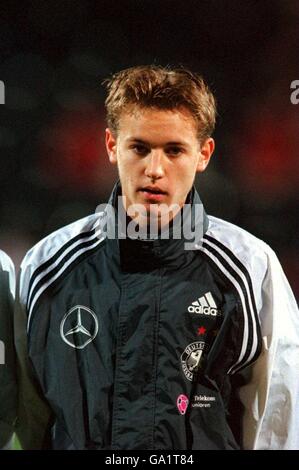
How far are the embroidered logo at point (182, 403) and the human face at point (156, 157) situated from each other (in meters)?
0.34

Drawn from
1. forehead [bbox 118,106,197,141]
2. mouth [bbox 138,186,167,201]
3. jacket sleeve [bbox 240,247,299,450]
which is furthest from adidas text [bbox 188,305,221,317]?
forehead [bbox 118,106,197,141]

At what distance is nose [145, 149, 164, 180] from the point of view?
1204 millimetres

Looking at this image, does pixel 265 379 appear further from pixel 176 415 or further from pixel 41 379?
pixel 41 379

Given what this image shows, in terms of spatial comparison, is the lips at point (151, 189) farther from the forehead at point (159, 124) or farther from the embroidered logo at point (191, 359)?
the embroidered logo at point (191, 359)

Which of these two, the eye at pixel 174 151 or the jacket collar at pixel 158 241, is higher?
the eye at pixel 174 151

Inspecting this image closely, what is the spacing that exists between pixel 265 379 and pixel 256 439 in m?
0.12

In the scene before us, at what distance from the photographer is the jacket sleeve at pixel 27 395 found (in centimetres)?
125

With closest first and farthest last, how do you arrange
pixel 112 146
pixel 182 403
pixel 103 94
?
1. pixel 182 403
2. pixel 112 146
3. pixel 103 94

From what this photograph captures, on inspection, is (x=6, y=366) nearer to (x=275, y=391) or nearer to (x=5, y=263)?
(x=5, y=263)

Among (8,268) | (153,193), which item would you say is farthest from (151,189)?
(8,268)

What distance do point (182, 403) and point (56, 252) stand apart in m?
0.38

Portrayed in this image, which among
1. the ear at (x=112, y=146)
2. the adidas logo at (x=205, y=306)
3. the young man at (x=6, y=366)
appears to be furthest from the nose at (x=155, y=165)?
the young man at (x=6, y=366)

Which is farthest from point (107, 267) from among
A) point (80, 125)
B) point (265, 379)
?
point (80, 125)

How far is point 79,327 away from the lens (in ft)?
3.99
